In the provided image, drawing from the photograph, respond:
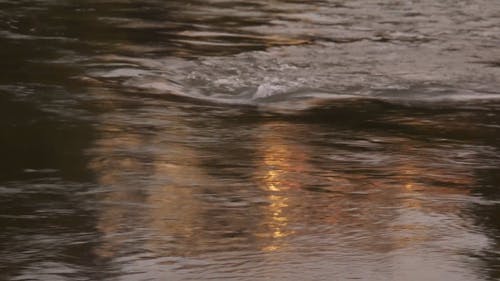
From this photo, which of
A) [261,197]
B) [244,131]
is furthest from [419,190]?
[244,131]

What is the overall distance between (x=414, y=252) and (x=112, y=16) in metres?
9.23

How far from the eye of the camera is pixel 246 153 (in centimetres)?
805

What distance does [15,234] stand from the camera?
20.6 feet

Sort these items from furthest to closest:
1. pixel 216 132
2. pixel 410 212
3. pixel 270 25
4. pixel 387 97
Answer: pixel 270 25
pixel 387 97
pixel 216 132
pixel 410 212

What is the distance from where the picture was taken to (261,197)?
278 inches

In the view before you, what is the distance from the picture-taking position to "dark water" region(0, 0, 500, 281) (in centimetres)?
610

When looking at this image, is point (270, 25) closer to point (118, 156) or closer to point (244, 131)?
point (244, 131)

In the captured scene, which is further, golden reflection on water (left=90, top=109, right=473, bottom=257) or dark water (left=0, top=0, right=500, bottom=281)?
golden reflection on water (left=90, top=109, right=473, bottom=257)

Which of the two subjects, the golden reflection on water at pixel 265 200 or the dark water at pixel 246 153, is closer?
the dark water at pixel 246 153

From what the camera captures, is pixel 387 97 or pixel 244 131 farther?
pixel 387 97

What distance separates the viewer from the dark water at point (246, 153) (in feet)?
20.0

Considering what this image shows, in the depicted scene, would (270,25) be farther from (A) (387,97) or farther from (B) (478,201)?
(B) (478,201)

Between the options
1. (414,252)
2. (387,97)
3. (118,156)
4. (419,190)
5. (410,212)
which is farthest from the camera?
(387,97)

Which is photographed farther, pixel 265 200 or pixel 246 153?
pixel 246 153
